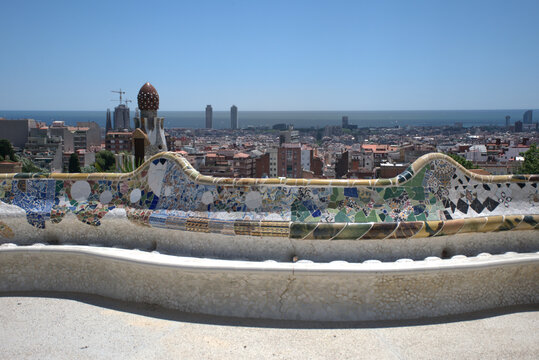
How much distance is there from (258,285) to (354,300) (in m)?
0.81

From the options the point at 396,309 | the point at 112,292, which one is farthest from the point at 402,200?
the point at 112,292

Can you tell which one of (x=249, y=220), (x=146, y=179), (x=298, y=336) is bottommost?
(x=298, y=336)

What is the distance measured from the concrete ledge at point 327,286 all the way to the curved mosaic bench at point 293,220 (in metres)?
0.02

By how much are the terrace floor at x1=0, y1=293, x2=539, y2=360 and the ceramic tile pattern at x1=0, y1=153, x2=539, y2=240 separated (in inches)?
35.1

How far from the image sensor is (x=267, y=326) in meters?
4.16

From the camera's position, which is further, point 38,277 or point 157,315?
point 38,277

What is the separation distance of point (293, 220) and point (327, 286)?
0.89 metres

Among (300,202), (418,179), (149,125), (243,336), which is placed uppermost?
(149,125)

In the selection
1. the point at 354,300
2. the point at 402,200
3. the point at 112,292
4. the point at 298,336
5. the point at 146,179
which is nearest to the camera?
the point at 298,336

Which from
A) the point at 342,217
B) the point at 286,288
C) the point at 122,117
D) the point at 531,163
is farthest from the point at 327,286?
the point at 122,117

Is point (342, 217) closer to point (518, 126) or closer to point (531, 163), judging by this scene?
point (531, 163)

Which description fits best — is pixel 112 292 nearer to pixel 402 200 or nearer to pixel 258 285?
pixel 258 285

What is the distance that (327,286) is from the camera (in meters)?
4.25

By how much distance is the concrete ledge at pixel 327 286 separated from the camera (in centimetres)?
422
